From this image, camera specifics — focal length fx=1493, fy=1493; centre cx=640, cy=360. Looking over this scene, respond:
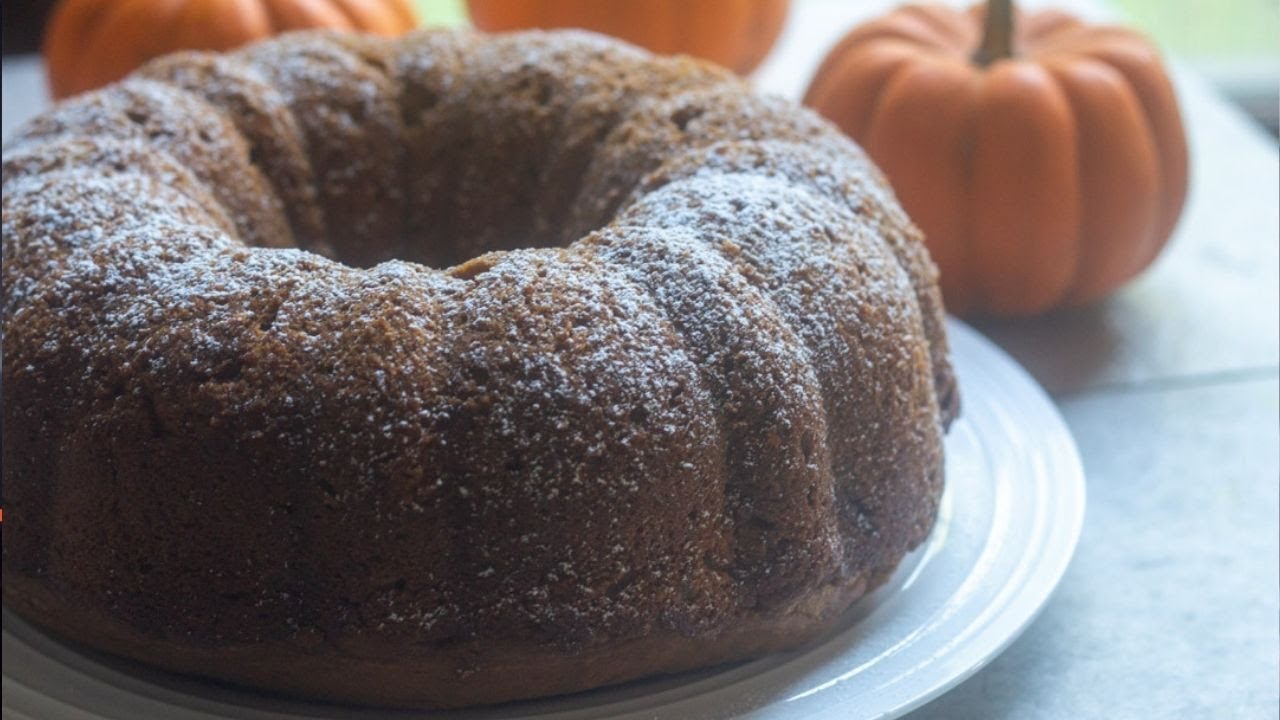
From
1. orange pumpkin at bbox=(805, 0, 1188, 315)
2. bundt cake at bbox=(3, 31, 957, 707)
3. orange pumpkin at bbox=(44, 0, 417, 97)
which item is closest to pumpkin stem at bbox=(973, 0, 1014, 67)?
orange pumpkin at bbox=(805, 0, 1188, 315)

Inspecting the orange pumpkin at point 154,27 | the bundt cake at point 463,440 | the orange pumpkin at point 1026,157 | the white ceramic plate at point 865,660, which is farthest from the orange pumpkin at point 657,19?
the white ceramic plate at point 865,660

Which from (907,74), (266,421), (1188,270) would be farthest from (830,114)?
(266,421)

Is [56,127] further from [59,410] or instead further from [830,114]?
[830,114]

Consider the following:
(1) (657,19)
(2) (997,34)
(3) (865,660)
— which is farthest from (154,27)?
(3) (865,660)

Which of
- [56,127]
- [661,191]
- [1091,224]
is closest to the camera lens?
[661,191]

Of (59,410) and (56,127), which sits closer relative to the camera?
(59,410)
